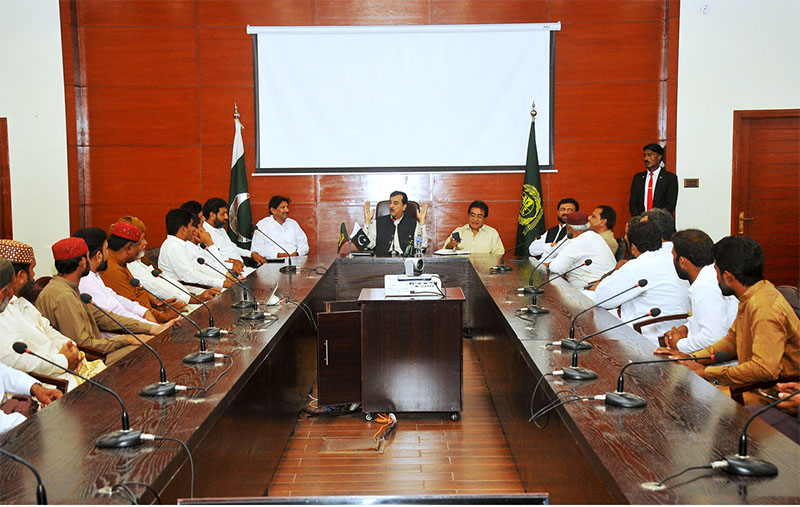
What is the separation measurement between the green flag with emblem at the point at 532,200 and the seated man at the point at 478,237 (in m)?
0.35

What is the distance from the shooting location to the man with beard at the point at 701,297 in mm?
2953

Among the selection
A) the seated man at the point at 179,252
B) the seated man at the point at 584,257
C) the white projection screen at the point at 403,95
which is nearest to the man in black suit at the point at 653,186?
the white projection screen at the point at 403,95

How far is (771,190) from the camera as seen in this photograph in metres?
6.89

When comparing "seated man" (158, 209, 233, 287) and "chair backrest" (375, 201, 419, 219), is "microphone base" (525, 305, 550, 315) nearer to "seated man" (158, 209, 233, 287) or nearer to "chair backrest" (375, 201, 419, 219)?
"seated man" (158, 209, 233, 287)

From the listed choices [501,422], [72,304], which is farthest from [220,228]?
[501,422]

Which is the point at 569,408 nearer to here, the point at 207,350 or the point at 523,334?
the point at 523,334

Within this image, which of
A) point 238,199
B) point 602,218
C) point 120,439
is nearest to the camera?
point 120,439

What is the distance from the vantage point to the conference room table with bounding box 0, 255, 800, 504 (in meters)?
1.45

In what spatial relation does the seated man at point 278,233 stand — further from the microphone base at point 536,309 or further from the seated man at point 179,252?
the microphone base at point 536,309

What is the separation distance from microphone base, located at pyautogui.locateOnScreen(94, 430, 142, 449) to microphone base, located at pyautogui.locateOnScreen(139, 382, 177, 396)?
37cm

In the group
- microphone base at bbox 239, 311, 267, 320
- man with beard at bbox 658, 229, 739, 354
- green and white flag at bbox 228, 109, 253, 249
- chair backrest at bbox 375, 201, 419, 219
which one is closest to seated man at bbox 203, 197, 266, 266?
green and white flag at bbox 228, 109, 253, 249

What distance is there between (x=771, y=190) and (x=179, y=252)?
225 inches

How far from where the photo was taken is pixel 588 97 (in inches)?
274

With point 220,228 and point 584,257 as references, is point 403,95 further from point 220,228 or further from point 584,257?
point 584,257
